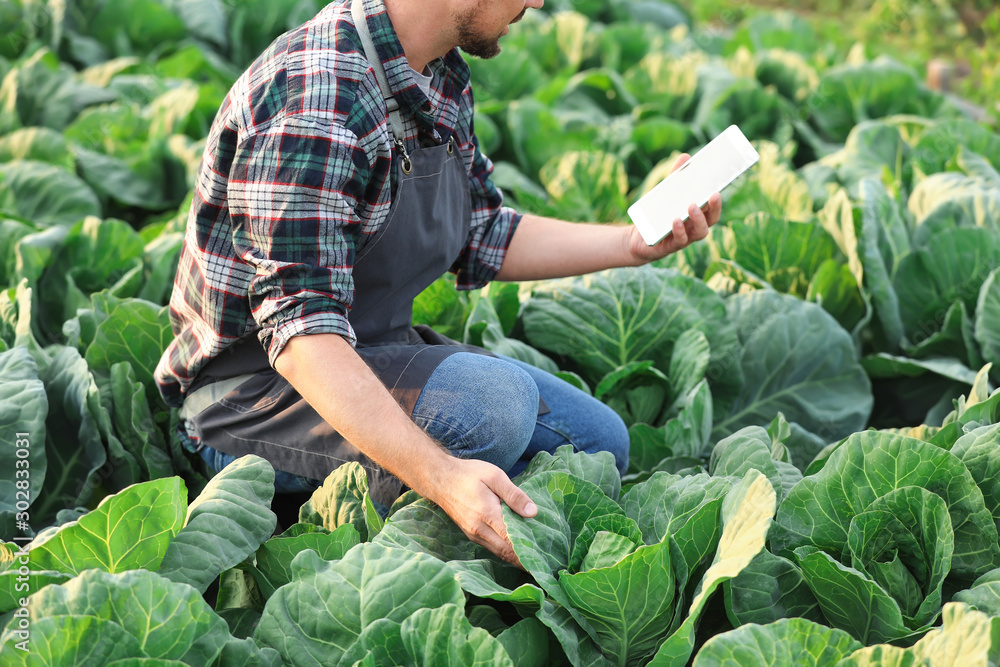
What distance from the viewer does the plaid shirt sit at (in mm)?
1809

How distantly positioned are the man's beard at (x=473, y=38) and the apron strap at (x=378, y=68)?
7.1 inches

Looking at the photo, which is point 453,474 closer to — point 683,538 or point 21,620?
point 683,538

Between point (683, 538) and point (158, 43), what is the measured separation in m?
5.18

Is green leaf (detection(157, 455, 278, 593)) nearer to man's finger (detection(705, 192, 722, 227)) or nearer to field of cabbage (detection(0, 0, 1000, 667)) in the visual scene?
field of cabbage (detection(0, 0, 1000, 667))

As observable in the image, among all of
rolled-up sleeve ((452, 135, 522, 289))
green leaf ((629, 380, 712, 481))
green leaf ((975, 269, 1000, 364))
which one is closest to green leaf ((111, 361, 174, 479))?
rolled-up sleeve ((452, 135, 522, 289))

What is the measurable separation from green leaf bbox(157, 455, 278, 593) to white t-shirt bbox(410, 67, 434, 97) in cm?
87

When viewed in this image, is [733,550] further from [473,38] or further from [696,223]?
[473,38]

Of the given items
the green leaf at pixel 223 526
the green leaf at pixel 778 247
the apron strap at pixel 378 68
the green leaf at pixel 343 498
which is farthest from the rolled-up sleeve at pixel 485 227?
the green leaf at pixel 778 247

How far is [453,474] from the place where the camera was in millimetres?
1830

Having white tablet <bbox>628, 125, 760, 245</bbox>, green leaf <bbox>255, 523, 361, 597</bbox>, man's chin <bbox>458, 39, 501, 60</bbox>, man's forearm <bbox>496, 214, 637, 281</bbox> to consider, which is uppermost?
man's chin <bbox>458, 39, 501, 60</bbox>

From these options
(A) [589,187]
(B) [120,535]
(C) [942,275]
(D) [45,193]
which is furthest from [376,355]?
(D) [45,193]

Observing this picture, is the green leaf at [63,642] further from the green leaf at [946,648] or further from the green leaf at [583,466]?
the green leaf at [946,648]

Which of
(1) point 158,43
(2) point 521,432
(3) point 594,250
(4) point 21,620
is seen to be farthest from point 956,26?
(4) point 21,620

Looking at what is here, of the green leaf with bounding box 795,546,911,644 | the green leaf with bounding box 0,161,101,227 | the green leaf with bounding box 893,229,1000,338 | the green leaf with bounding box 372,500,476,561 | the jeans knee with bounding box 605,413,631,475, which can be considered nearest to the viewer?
the green leaf with bounding box 795,546,911,644
